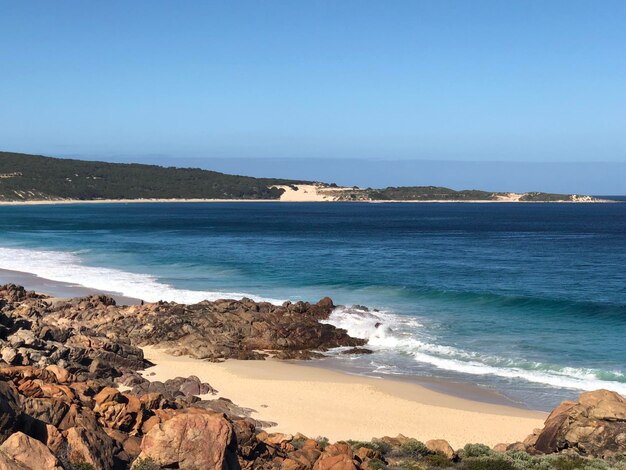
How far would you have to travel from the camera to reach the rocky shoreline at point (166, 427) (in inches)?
436

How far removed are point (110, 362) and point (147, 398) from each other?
8474mm

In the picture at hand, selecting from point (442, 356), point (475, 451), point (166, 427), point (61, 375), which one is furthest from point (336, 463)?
point (442, 356)

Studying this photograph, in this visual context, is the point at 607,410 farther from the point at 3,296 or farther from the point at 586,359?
the point at 3,296

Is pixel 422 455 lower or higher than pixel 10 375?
lower

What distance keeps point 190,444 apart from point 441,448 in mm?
5889

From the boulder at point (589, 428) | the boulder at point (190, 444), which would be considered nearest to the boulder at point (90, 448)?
the boulder at point (190, 444)

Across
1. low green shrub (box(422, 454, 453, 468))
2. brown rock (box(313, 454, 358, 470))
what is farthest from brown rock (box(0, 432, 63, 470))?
low green shrub (box(422, 454, 453, 468))

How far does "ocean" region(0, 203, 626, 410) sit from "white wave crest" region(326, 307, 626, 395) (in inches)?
2.5

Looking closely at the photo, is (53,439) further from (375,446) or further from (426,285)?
(426,285)

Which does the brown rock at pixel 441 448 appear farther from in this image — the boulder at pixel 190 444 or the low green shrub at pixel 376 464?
the boulder at pixel 190 444

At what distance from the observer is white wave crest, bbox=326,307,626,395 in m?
22.7

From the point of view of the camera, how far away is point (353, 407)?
19.8 meters

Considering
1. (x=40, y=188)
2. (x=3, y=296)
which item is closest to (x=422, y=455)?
(x=3, y=296)

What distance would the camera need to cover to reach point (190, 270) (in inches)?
1921
